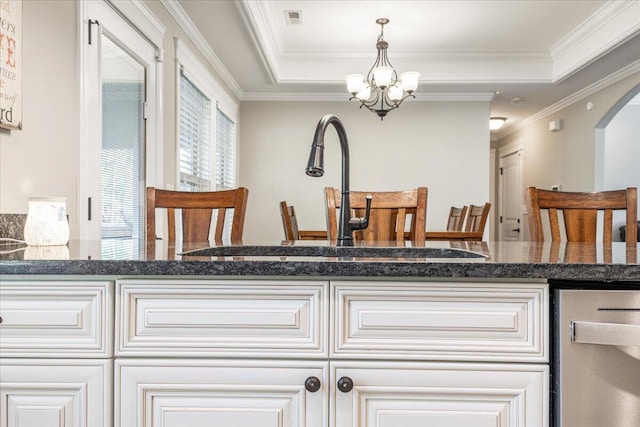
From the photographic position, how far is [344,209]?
4.37ft

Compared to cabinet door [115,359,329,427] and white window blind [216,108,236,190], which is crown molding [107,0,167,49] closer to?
white window blind [216,108,236,190]

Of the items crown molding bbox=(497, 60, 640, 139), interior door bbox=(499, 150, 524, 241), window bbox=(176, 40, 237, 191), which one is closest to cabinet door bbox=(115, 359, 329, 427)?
window bbox=(176, 40, 237, 191)

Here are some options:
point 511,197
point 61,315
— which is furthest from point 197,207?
point 511,197

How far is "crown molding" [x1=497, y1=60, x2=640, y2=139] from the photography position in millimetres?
4375

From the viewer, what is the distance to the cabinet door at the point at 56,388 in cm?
82

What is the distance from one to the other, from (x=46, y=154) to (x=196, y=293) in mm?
1432

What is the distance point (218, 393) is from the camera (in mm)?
833

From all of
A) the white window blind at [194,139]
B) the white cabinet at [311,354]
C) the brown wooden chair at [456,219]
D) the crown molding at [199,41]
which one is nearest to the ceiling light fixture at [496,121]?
the brown wooden chair at [456,219]

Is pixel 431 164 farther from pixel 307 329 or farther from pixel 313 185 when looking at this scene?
pixel 307 329

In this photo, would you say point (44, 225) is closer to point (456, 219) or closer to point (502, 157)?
point (456, 219)

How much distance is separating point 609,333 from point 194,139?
3.56m

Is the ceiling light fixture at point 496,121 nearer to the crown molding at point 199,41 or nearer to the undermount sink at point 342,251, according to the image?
the crown molding at point 199,41

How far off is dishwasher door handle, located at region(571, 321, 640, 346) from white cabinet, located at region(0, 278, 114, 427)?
79 cm

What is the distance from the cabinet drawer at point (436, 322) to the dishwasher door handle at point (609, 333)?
0.06 m
